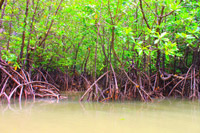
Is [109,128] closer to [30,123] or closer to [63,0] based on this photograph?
[30,123]

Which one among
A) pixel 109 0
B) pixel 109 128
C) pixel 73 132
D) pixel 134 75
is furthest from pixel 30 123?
pixel 134 75

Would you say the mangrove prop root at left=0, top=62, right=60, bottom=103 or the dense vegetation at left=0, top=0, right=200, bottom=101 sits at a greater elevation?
the dense vegetation at left=0, top=0, right=200, bottom=101

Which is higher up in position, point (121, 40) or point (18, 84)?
point (121, 40)

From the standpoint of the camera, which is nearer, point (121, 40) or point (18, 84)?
point (18, 84)

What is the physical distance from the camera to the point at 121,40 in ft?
15.6

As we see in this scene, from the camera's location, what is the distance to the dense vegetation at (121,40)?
3.90 meters

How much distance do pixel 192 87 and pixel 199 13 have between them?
1.89 meters

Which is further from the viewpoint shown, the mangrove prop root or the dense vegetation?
the mangrove prop root

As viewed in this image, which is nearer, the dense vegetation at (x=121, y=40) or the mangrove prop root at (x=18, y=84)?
the dense vegetation at (x=121, y=40)

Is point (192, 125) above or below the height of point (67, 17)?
below

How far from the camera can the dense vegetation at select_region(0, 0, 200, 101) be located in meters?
3.90

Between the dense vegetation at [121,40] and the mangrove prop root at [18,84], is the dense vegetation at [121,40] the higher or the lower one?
the higher one

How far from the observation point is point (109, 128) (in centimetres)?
188

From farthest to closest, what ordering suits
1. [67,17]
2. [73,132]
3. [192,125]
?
[67,17], [192,125], [73,132]
